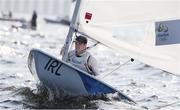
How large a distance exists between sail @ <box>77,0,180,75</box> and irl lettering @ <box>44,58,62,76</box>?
0.68 metres

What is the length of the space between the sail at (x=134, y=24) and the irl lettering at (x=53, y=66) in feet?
2.23

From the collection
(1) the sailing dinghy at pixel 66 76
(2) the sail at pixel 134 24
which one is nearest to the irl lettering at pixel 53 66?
(1) the sailing dinghy at pixel 66 76

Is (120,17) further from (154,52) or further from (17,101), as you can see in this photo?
(17,101)

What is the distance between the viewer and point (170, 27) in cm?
1004

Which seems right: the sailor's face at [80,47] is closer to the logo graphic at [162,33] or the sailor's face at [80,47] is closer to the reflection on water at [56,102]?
the reflection on water at [56,102]

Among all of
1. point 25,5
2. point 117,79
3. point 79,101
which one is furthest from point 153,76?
point 25,5

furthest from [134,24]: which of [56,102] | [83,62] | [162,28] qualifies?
[56,102]

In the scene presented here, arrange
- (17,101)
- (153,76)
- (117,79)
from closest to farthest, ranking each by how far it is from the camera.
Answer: (17,101) < (117,79) < (153,76)

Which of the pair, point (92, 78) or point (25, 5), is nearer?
point (92, 78)

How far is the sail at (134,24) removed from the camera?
393 inches

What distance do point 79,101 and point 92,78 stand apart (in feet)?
2.20

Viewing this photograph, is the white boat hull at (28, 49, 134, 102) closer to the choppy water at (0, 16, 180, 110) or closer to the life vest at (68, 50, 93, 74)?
the choppy water at (0, 16, 180, 110)

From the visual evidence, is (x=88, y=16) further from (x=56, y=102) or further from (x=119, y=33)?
(x=56, y=102)

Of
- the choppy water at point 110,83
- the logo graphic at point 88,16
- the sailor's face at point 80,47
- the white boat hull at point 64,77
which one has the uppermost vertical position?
the logo graphic at point 88,16
